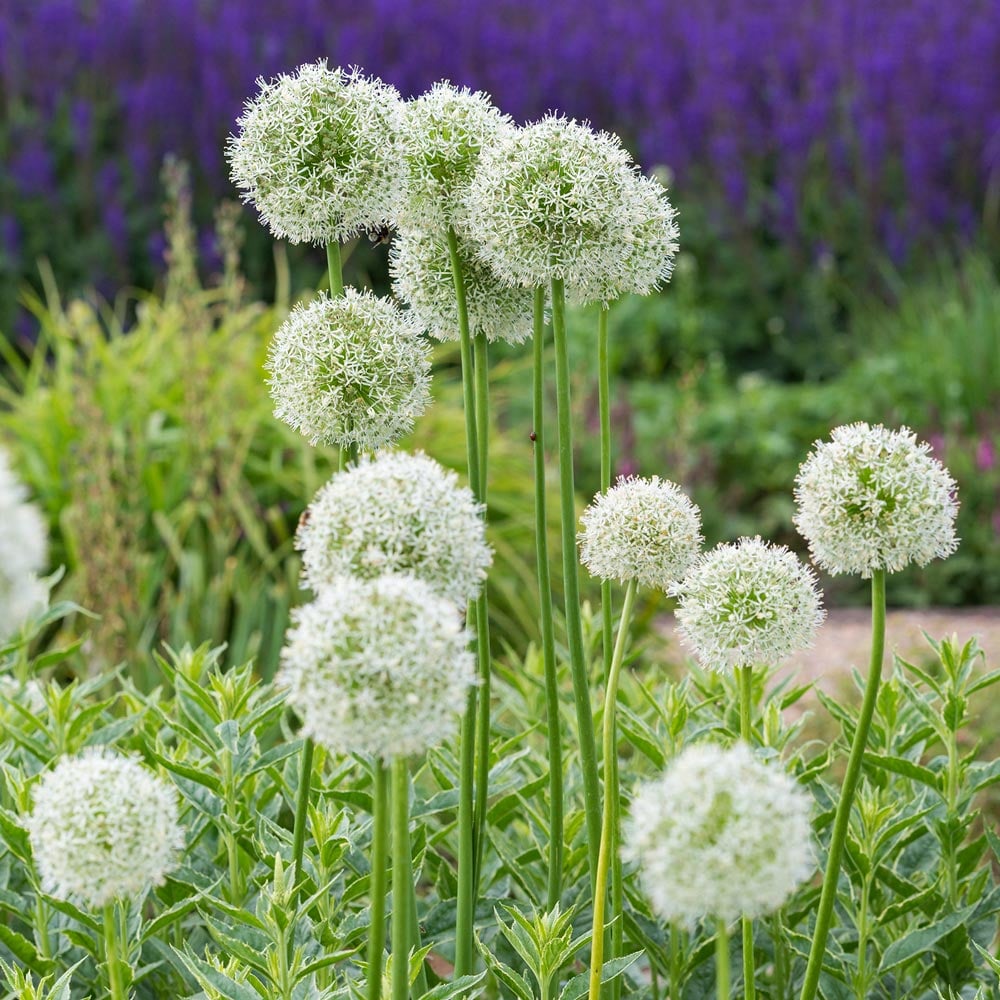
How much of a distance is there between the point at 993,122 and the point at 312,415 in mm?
7929

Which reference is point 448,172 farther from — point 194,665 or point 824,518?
point 194,665

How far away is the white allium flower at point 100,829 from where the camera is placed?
1417 millimetres

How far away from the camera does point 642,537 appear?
5.96ft

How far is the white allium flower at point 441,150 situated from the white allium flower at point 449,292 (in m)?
0.09

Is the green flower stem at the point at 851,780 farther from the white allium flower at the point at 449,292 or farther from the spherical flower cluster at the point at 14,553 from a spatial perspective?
the spherical flower cluster at the point at 14,553

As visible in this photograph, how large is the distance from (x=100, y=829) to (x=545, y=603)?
2.26 ft

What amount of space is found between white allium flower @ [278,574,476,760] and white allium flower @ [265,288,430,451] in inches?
21.4

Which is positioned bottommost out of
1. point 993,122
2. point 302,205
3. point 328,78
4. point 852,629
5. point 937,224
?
point 852,629

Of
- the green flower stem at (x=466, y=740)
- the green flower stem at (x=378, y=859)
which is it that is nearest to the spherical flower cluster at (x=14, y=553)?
the green flower stem at (x=378, y=859)

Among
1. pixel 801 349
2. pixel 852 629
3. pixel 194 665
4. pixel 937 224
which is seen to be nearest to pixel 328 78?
pixel 194 665

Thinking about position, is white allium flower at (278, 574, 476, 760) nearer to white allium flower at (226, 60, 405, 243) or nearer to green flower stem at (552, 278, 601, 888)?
green flower stem at (552, 278, 601, 888)

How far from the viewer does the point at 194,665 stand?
2.75 meters

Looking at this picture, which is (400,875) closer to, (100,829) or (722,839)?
(100,829)

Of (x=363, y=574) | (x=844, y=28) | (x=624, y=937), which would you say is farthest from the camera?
(x=844, y=28)
